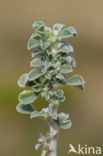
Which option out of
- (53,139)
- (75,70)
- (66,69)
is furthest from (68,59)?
(75,70)

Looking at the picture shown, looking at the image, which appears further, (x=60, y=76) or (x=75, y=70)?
(x=75, y=70)

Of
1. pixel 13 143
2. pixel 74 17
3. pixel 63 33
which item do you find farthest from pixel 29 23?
pixel 63 33

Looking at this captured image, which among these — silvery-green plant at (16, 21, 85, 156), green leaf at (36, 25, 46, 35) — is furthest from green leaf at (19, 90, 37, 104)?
green leaf at (36, 25, 46, 35)

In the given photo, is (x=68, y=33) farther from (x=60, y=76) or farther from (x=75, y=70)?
(x=75, y=70)

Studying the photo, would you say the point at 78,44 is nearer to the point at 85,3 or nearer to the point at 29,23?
the point at 29,23

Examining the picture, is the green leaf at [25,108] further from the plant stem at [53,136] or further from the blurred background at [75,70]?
the blurred background at [75,70]

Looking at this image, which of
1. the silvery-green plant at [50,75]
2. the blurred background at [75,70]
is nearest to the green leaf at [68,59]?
the silvery-green plant at [50,75]

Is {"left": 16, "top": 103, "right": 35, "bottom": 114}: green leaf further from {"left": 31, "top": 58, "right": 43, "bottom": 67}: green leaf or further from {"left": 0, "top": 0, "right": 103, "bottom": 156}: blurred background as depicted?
{"left": 0, "top": 0, "right": 103, "bottom": 156}: blurred background
